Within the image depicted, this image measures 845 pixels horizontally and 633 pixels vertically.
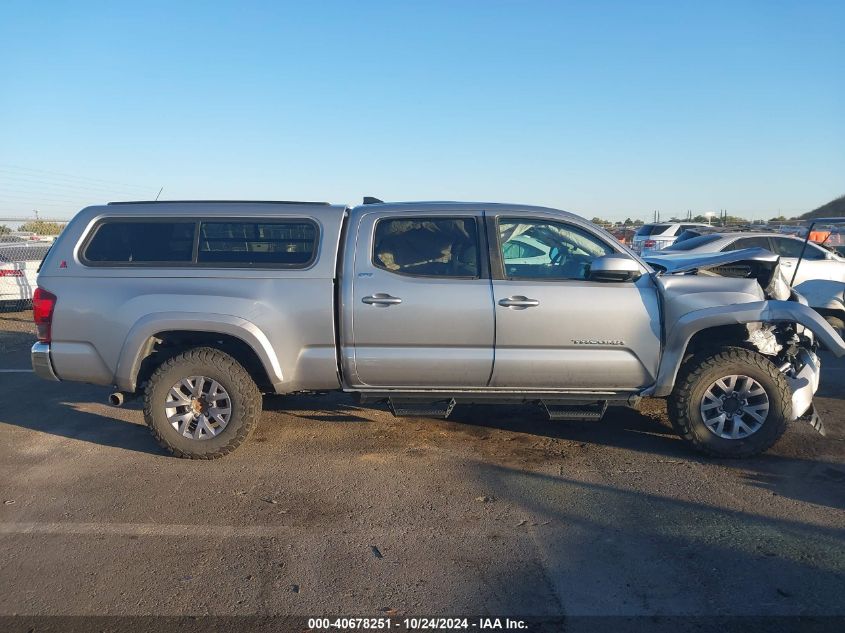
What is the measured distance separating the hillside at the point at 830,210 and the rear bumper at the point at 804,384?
136 feet

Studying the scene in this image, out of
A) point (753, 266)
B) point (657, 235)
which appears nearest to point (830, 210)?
point (657, 235)

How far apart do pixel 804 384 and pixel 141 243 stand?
534 cm

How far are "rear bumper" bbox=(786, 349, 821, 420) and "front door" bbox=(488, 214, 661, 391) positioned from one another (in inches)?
46.2

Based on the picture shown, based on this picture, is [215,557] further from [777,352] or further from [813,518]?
[777,352]

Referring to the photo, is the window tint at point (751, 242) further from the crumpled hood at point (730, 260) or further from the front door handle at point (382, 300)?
the front door handle at point (382, 300)

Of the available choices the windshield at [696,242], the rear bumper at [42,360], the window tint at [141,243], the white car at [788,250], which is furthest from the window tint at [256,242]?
the windshield at [696,242]

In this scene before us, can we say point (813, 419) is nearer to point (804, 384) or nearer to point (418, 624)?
point (804, 384)

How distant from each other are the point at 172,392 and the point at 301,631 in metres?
2.55

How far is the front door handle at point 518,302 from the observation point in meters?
4.75

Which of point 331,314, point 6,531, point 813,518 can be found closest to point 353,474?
point 331,314

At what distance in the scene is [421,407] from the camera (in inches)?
197

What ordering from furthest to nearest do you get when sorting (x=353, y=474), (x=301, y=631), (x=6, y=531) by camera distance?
(x=353, y=474), (x=6, y=531), (x=301, y=631)

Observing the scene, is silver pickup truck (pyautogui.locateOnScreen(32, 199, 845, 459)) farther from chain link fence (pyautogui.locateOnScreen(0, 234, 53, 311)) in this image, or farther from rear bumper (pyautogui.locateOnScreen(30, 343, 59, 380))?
chain link fence (pyautogui.locateOnScreen(0, 234, 53, 311))

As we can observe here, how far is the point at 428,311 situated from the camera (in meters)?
4.78
